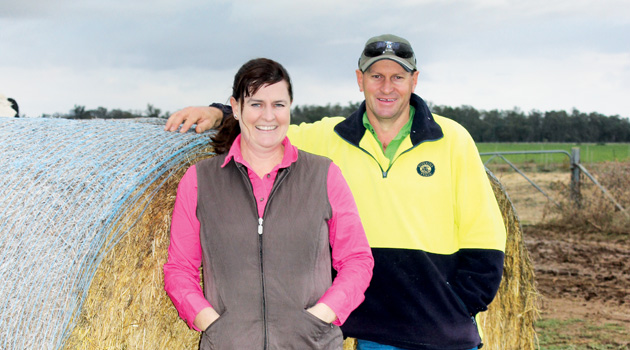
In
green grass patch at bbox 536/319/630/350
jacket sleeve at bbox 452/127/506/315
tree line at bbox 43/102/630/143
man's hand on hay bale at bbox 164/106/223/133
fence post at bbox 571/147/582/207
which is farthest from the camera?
tree line at bbox 43/102/630/143

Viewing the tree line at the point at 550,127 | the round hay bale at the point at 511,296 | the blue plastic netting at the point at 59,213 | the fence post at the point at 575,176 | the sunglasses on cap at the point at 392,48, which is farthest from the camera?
the tree line at the point at 550,127

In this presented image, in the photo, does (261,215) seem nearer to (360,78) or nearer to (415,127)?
(415,127)

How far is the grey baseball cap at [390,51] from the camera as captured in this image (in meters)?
2.84

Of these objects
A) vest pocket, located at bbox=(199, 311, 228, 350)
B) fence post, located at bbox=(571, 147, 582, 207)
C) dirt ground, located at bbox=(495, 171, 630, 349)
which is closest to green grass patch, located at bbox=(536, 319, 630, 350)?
dirt ground, located at bbox=(495, 171, 630, 349)

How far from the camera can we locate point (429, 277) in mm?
2773

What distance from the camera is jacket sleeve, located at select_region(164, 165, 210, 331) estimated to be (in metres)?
2.30

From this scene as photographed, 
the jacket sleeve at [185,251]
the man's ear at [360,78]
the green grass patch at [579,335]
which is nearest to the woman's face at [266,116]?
the jacket sleeve at [185,251]

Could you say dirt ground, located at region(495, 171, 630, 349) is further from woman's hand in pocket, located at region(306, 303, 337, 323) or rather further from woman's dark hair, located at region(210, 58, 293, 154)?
woman's dark hair, located at region(210, 58, 293, 154)

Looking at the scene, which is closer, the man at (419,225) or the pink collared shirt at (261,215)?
the pink collared shirt at (261,215)

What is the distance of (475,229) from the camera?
2768 mm

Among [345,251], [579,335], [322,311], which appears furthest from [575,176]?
[322,311]

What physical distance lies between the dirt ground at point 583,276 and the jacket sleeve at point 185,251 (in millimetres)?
4579

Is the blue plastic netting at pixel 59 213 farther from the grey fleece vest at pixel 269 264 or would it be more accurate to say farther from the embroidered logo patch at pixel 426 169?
the embroidered logo patch at pixel 426 169

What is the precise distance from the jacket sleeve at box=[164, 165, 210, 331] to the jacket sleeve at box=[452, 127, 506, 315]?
119cm
